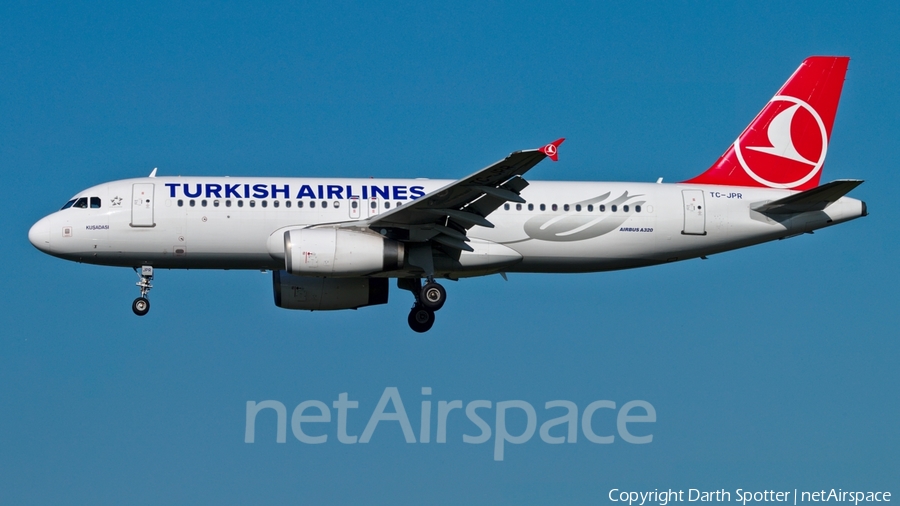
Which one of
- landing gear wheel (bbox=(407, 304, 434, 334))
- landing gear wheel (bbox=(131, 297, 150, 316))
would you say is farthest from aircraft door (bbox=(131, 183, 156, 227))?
landing gear wheel (bbox=(407, 304, 434, 334))

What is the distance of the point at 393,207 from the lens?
3662 cm

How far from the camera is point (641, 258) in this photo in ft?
124

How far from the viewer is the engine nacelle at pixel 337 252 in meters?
34.3

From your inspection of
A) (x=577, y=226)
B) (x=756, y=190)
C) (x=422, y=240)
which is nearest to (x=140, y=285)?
(x=422, y=240)

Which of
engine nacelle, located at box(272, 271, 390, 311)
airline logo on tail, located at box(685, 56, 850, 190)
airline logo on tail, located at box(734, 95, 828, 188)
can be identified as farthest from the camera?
airline logo on tail, located at box(734, 95, 828, 188)

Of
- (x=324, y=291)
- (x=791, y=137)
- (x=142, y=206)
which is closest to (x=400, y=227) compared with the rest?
(x=324, y=291)

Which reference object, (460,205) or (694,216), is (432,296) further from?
(694,216)

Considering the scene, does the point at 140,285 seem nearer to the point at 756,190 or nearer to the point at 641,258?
the point at 641,258

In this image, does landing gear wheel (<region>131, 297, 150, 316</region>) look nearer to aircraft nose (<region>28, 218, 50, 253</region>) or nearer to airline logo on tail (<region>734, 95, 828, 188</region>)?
aircraft nose (<region>28, 218, 50, 253</region>)

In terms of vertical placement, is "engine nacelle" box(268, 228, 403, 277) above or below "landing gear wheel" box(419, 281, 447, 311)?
above

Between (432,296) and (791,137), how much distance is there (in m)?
12.9

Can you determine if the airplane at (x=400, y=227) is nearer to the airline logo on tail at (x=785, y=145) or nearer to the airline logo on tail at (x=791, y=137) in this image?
the airline logo on tail at (x=791, y=137)

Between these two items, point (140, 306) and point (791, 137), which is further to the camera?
point (791, 137)

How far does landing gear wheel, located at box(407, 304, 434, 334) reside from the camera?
126 feet
